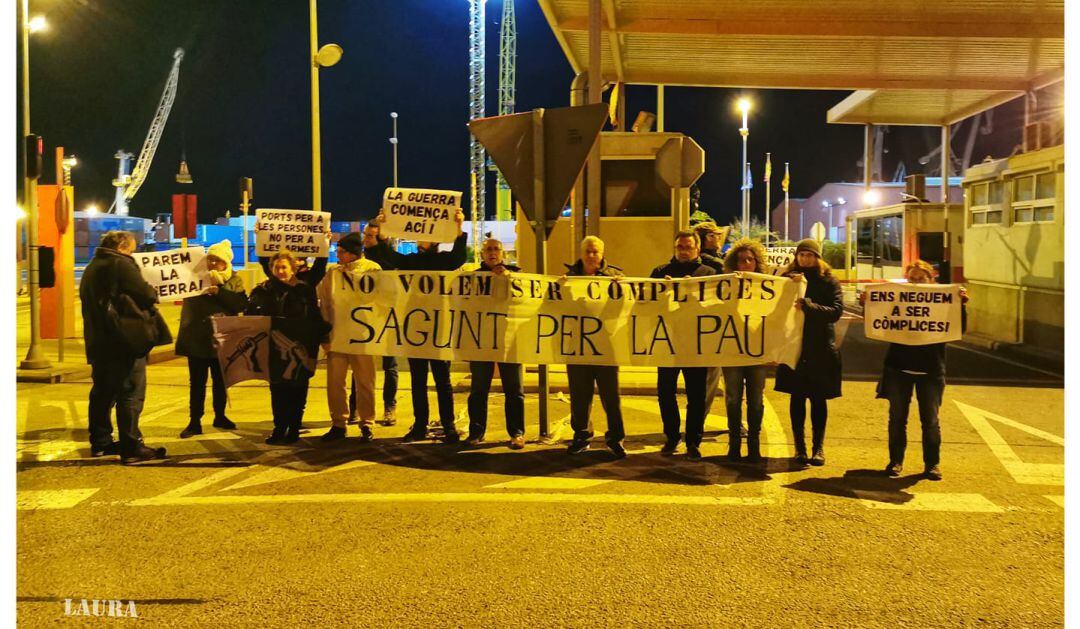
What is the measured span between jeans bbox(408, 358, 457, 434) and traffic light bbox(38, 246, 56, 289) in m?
5.31

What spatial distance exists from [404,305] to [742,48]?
14965mm

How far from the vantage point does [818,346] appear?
7.07m

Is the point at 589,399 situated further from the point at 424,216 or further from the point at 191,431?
the point at 191,431

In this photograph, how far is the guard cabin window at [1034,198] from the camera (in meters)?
14.9

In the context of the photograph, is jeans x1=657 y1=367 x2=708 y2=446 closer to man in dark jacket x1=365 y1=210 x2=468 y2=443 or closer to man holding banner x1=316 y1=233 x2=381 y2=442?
man in dark jacket x1=365 y1=210 x2=468 y2=443

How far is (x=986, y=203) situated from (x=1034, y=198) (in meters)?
2.06

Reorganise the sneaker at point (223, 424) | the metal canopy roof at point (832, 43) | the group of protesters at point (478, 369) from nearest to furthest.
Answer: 1. the group of protesters at point (478, 369)
2. the sneaker at point (223, 424)
3. the metal canopy roof at point (832, 43)

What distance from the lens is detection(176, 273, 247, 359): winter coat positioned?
8.30 meters

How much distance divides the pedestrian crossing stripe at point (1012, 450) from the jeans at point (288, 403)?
5753 millimetres

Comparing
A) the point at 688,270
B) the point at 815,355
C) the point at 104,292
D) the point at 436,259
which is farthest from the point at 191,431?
the point at 815,355

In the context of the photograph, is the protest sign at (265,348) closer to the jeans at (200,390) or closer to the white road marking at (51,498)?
the jeans at (200,390)

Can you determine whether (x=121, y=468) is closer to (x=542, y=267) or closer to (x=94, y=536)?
(x=94, y=536)

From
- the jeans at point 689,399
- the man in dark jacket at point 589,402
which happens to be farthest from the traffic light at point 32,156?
the jeans at point 689,399

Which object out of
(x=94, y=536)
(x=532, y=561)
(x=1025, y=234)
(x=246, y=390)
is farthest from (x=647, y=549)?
(x=1025, y=234)
